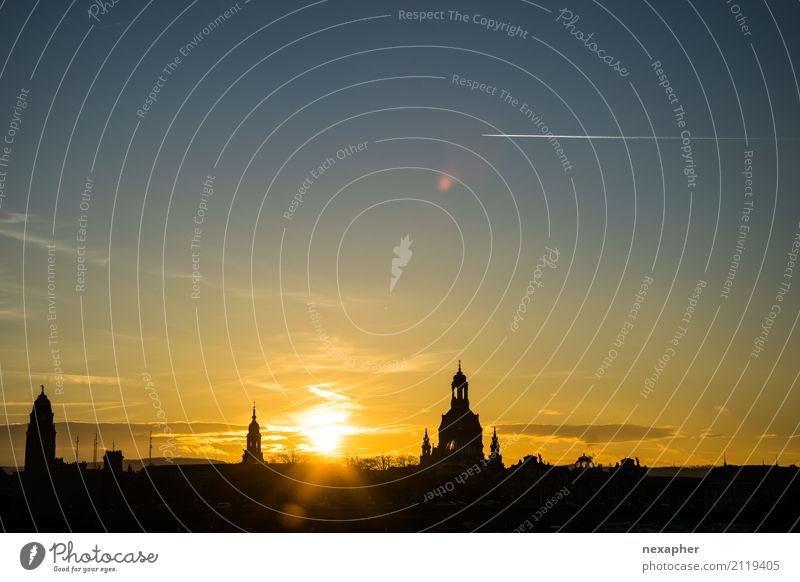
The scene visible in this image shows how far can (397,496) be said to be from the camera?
137625mm

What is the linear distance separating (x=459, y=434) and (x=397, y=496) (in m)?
13.4

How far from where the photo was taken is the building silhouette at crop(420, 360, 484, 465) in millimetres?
145250

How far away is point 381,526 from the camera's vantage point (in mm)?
117375
